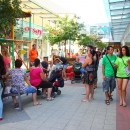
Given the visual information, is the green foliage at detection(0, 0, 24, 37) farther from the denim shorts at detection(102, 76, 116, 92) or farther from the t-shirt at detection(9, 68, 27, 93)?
the denim shorts at detection(102, 76, 116, 92)

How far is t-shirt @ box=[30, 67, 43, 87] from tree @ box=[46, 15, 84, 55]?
412 inches

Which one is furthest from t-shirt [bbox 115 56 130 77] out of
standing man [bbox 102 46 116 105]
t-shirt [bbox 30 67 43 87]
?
t-shirt [bbox 30 67 43 87]

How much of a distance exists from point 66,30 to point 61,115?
473 inches

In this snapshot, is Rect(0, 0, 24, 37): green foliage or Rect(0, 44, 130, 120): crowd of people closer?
Rect(0, 0, 24, 37): green foliage

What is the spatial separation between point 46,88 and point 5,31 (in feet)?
7.05

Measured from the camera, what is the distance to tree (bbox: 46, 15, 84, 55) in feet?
54.2

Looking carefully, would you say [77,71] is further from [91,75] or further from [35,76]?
[35,76]

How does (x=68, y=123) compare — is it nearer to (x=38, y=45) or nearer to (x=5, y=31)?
(x=5, y=31)

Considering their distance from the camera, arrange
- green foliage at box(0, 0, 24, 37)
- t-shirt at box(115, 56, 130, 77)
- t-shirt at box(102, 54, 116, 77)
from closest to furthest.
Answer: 1. green foliage at box(0, 0, 24, 37)
2. t-shirt at box(115, 56, 130, 77)
3. t-shirt at box(102, 54, 116, 77)

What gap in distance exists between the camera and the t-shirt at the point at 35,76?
627 centimetres

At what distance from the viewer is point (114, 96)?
745 cm

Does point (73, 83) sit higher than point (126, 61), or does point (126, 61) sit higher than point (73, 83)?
point (126, 61)

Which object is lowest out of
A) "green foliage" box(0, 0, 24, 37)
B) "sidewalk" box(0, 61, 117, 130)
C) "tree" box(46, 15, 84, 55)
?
"sidewalk" box(0, 61, 117, 130)

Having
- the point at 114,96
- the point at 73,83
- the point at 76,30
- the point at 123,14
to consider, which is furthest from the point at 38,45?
the point at 114,96
